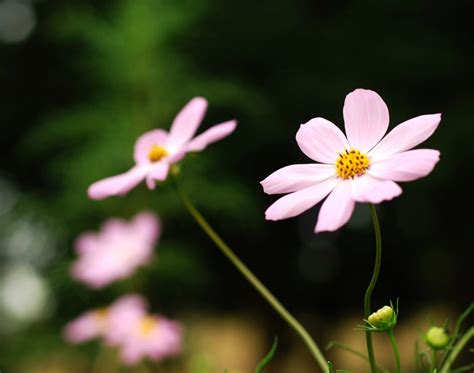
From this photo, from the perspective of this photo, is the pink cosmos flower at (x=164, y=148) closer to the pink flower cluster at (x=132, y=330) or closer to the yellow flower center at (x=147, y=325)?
the pink flower cluster at (x=132, y=330)

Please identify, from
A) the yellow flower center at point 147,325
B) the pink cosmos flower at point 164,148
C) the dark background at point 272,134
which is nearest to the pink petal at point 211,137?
the pink cosmos flower at point 164,148

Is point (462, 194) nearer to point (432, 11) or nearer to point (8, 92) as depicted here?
point (432, 11)

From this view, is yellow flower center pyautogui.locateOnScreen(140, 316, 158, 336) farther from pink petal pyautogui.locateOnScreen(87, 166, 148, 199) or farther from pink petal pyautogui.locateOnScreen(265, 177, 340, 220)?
pink petal pyautogui.locateOnScreen(265, 177, 340, 220)

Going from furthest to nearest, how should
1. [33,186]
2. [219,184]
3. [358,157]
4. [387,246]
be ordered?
[387,246] < [33,186] < [219,184] < [358,157]

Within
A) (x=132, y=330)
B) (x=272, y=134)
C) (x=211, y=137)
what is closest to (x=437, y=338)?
(x=211, y=137)

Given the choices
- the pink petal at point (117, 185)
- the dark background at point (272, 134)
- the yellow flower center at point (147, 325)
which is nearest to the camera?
the pink petal at point (117, 185)

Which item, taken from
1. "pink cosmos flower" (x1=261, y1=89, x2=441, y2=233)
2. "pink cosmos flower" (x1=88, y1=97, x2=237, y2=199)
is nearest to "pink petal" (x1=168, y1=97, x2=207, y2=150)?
"pink cosmos flower" (x1=88, y1=97, x2=237, y2=199)

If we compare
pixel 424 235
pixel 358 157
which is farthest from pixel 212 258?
pixel 358 157

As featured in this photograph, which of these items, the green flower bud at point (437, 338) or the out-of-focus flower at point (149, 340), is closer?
the green flower bud at point (437, 338)
